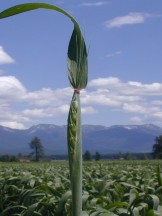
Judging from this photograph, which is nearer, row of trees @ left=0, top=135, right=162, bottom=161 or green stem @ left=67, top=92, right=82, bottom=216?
green stem @ left=67, top=92, right=82, bottom=216

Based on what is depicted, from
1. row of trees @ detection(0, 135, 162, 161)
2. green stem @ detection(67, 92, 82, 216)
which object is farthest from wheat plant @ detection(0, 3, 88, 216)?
row of trees @ detection(0, 135, 162, 161)

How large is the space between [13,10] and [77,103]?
0.83ft

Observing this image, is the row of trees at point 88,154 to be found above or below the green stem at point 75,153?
above

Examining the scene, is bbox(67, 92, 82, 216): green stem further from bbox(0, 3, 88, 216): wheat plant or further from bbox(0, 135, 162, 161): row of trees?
bbox(0, 135, 162, 161): row of trees

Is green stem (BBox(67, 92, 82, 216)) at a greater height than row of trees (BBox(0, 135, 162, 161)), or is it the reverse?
row of trees (BBox(0, 135, 162, 161))

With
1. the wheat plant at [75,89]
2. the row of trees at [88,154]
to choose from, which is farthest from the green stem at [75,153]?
the row of trees at [88,154]

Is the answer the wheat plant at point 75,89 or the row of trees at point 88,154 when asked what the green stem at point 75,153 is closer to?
the wheat plant at point 75,89

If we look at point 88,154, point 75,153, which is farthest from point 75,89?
point 88,154

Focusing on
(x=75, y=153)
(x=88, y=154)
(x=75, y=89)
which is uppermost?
(x=88, y=154)

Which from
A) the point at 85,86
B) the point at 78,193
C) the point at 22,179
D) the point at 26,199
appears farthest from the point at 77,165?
the point at 22,179

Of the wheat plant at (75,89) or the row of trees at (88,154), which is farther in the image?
the row of trees at (88,154)

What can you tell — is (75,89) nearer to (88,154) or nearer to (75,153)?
(75,153)

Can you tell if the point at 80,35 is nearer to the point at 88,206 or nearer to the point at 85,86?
the point at 85,86

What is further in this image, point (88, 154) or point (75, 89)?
point (88, 154)
